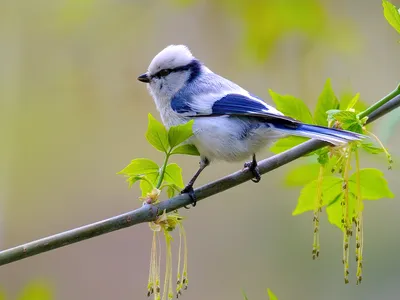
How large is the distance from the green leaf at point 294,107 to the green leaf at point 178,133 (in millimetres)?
101

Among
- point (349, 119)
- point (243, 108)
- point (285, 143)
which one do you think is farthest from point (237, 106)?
point (349, 119)

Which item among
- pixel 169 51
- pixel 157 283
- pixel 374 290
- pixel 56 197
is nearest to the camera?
pixel 157 283

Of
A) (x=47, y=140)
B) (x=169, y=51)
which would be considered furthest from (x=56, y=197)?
(x=169, y=51)

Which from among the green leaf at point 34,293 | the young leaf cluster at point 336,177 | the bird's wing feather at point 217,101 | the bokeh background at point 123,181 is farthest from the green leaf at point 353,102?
the bokeh background at point 123,181

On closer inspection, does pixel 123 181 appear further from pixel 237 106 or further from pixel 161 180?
pixel 161 180

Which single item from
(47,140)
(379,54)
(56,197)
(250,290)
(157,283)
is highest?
(379,54)

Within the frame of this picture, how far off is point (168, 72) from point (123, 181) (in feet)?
2.08

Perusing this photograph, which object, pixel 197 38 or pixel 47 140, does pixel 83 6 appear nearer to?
pixel 197 38

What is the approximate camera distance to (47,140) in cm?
145

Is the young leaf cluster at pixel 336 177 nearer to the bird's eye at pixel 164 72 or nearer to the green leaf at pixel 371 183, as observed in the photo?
the green leaf at pixel 371 183

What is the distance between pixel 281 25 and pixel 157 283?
14.4 inches

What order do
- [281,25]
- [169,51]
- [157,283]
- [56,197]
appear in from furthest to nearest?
[56,197] < [169,51] < [281,25] < [157,283]

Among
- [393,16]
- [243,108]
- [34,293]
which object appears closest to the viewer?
[393,16]

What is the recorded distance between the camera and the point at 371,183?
1.50 feet
